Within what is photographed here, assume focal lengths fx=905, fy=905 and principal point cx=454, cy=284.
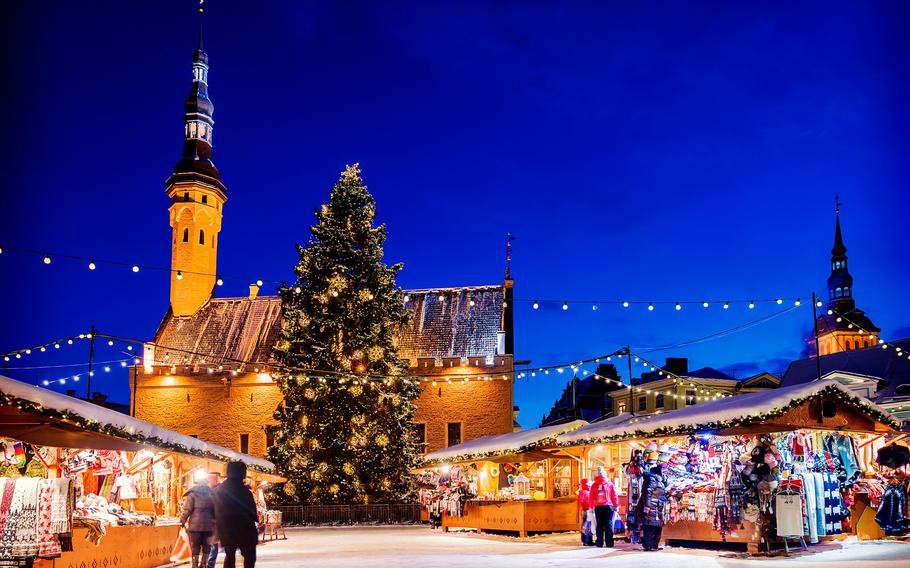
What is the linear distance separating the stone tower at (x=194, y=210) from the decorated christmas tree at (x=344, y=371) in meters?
13.2

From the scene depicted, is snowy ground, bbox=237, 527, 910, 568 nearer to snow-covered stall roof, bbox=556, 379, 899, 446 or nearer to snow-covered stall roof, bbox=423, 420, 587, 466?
snow-covered stall roof, bbox=556, 379, 899, 446

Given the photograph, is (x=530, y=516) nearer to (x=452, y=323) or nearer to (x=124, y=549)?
(x=124, y=549)

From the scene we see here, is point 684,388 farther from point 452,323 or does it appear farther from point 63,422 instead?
point 63,422

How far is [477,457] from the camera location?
24.3 meters

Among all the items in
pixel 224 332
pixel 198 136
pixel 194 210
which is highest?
pixel 198 136

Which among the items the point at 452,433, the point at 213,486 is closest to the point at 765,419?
the point at 213,486

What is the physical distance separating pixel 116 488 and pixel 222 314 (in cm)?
2834

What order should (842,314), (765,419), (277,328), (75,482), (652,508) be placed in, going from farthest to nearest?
(842,314), (277,328), (652,508), (765,419), (75,482)

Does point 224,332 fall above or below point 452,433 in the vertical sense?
→ above

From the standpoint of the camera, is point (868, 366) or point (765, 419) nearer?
point (765, 419)

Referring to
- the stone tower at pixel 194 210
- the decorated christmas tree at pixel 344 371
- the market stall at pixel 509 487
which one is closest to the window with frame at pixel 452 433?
the decorated christmas tree at pixel 344 371

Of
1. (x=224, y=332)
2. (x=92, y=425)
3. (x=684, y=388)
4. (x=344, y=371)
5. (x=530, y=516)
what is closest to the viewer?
(x=92, y=425)

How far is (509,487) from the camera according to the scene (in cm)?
2556

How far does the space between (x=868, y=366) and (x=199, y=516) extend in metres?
39.2
